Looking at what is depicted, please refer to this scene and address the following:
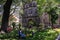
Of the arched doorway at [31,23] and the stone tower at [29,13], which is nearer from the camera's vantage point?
the arched doorway at [31,23]

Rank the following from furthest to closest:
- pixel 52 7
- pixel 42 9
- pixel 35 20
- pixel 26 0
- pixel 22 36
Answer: pixel 35 20 < pixel 42 9 < pixel 52 7 < pixel 26 0 < pixel 22 36

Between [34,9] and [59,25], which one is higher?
[34,9]

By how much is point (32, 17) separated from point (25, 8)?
77.8 inches

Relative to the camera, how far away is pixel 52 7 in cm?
2684

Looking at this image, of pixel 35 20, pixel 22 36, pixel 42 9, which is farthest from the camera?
pixel 35 20

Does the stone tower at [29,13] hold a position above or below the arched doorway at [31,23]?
above

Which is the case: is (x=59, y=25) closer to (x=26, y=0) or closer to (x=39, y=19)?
(x=39, y=19)

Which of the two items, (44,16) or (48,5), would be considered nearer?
(48,5)

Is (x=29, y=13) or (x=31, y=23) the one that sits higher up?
(x=29, y=13)

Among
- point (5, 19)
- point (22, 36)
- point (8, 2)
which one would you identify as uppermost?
point (8, 2)

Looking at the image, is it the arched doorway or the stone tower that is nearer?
the arched doorway

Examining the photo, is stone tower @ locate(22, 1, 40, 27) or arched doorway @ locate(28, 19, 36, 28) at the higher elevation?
stone tower @ locate(22, 1, 40, 27)

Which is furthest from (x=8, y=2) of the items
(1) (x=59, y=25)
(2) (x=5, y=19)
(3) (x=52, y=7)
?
(1) (x=59, y=25)

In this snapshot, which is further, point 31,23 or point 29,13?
point 29,13
